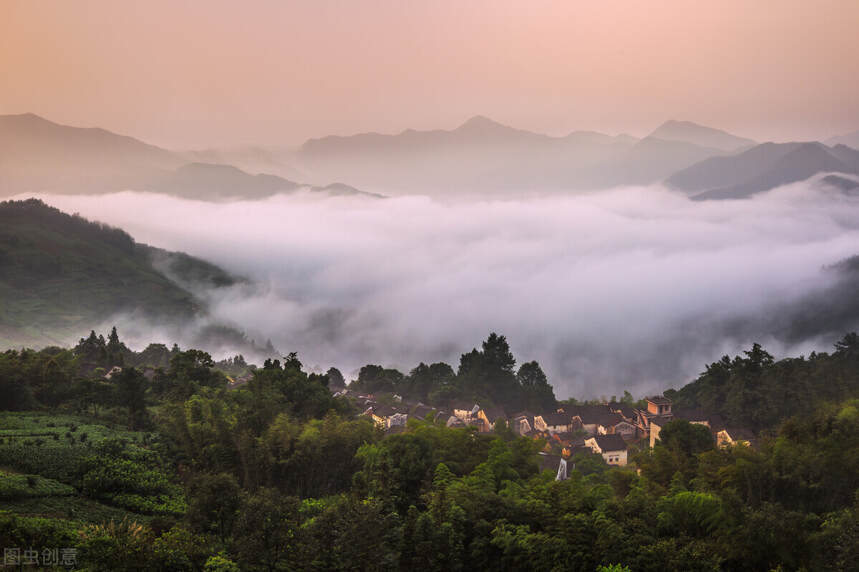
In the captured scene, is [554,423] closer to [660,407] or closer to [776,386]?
[660,407]

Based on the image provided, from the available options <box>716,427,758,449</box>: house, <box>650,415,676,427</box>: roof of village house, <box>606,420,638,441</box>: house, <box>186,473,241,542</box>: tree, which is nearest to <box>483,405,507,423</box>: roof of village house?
<box>606,420,638,441</box>: house

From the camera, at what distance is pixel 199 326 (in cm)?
8112

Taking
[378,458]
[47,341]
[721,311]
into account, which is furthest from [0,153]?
[378,458]

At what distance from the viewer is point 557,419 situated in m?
41.8

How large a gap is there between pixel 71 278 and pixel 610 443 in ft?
234

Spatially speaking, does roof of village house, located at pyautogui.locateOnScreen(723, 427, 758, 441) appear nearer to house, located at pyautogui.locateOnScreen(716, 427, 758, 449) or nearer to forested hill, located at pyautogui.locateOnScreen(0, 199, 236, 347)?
house, located at pyautogui.locateOnScreen(716, 427, 758, 449)

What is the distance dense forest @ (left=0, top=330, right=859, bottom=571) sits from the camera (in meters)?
10.9

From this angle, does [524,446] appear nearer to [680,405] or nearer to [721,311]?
[680,405]

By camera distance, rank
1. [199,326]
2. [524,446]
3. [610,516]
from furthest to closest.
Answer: [199,326]
[524,446]
[610,516]

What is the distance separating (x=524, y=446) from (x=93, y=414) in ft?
55.5

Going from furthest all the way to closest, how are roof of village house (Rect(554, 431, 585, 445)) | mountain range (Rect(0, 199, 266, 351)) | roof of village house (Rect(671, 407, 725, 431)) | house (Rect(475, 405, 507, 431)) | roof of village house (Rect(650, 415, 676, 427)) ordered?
mountain range (Rect(0, 199, 266, 351)) → house (Rect(475, 405, 507, 431)) → roof of village house (Rect(554, 431, 585, 445)) → roof of village house (Rect(650, 415, 676, 427)) → roof of village house (Rect(671, 407, 725, 431))

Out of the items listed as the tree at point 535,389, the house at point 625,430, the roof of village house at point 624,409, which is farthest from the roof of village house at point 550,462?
the tree at point 535,389

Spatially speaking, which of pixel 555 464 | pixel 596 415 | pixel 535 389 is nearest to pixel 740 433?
pixel 596 415

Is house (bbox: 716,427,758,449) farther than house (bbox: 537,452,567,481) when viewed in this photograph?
Yes
